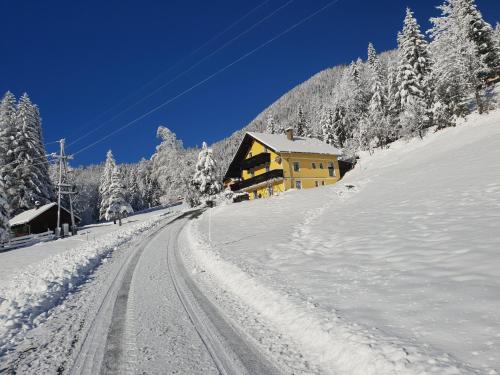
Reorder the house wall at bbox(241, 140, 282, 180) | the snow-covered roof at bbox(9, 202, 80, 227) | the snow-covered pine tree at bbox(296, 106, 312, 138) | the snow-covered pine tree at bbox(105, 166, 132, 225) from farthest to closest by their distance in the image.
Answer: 1. the snow-covered pine tree at bbox(296, 106, 312, 138)
2. the snow-covered pine tree at bbox(105, 166, 132, 225)
3. the house wall at bbox(241, 140, 282, 180)
4. the snow-covered roof at bbox(9, 202, 80, 227)

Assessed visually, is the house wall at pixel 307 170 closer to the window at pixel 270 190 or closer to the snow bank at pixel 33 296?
the window at pixel 270 190

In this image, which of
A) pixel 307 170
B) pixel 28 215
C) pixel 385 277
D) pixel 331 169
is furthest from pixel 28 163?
pixel 385 277

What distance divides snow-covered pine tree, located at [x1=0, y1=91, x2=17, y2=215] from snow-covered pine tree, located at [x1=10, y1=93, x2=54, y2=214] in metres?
0.41

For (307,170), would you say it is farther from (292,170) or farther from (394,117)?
(394,117)

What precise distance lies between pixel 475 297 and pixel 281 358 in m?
3.68

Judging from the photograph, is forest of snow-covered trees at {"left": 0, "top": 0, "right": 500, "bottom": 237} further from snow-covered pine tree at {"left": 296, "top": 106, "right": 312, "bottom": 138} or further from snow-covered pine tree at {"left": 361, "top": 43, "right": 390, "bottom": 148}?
snow-covered pine tree at {"left": 296, "top": 106, "right": 312, "bottom": 138}

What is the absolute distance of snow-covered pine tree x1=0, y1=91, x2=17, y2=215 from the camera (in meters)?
45.7

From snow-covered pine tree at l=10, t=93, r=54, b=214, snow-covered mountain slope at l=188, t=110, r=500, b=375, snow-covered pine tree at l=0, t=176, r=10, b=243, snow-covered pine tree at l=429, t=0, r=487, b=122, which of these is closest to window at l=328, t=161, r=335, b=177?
snow-covered pine tree at l=429, t=0, r=487, b=122

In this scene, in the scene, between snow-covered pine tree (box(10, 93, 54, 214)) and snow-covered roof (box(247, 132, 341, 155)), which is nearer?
snow-covered pine tree (box(10, 93, 54, 214))

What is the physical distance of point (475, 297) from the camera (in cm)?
605

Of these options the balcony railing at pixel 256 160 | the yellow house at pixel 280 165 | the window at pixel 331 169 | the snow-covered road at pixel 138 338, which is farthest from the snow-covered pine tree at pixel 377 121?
the snow-covered road at pixel 138 338

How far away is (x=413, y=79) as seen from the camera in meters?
49.4

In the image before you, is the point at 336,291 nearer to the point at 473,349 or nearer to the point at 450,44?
the point at 473,349

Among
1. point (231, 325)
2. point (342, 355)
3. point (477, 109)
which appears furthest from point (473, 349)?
point (477, 109)
